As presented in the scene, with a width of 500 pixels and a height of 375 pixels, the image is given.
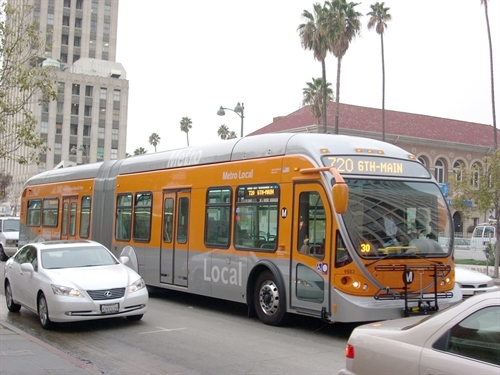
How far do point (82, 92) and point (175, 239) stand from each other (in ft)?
258

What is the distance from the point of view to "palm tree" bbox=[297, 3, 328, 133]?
41.3 meters

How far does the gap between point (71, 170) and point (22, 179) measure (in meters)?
67.9

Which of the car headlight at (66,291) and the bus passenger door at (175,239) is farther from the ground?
the bus passenger door at (175,239)

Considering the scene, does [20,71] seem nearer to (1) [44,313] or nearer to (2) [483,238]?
(1) [44,313]

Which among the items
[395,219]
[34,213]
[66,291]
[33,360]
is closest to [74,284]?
[66,291]

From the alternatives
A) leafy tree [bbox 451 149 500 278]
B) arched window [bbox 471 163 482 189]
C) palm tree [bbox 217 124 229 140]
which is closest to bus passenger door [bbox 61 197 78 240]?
leafy tree [bbox 451 149 500 278]

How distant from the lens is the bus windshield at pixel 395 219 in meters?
9.99

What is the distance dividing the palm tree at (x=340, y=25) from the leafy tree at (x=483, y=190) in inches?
618

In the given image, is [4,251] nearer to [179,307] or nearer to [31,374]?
[179,307]

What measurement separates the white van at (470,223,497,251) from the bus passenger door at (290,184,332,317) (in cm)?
2598

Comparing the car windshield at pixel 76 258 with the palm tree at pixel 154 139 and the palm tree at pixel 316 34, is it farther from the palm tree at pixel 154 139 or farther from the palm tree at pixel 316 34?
the palm tree at pixel 154 139

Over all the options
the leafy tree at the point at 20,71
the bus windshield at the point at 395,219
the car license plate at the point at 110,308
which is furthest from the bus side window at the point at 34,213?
the bus windshield at the point at 395,219

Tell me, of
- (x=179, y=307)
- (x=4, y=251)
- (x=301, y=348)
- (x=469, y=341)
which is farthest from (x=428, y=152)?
(x=469, y=341)

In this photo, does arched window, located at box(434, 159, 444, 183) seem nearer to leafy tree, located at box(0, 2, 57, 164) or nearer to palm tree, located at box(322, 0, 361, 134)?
palm tree, located at box(322, 0, 361, 134)
